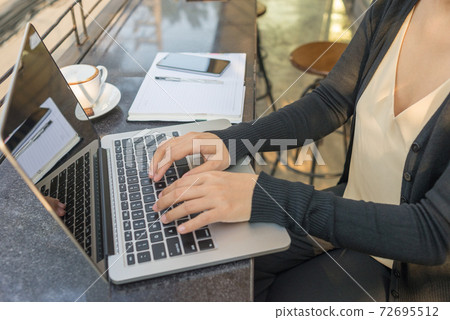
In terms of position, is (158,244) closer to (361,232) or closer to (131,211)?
(131,211)

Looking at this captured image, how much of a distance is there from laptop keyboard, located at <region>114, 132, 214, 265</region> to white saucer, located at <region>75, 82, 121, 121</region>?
13cm

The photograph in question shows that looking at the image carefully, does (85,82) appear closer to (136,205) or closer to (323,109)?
(136,205)

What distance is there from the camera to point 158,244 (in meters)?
0.58

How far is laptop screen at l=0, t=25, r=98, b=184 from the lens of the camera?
484mm

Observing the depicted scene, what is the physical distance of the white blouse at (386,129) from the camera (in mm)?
700

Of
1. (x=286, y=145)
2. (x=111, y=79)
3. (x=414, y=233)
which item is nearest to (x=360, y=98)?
(x=286, y=145)

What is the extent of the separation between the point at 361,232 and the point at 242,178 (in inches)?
8.3

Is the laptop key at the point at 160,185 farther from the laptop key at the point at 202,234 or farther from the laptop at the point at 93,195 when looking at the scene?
the laptop key at the point at 202,234

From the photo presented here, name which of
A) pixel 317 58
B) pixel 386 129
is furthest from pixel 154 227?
pixel 317 58

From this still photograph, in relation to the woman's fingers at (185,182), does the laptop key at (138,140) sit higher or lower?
lower

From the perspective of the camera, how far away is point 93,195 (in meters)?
0.65

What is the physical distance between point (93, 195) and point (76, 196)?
0.14ft

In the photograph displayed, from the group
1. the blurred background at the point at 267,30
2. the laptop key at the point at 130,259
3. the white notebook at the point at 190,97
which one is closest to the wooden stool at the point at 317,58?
the blurred background at the point at 267,30
